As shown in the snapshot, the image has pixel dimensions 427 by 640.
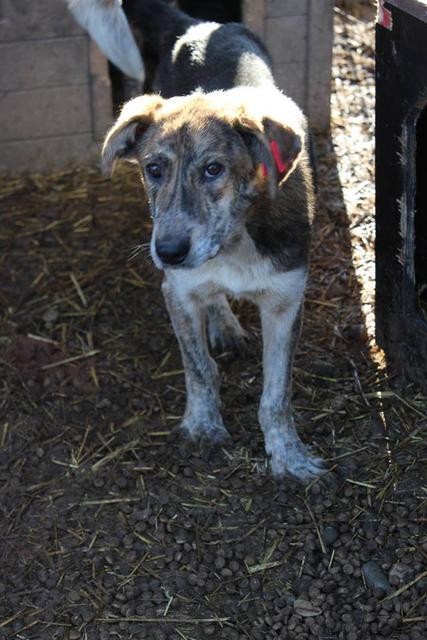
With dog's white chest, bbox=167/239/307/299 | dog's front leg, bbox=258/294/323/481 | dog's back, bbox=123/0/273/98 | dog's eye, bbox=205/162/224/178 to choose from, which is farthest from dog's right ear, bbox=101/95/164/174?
dog's front leg, bbox=258/294/323/481

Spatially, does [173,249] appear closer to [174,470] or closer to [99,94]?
[174,470]

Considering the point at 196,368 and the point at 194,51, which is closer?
the point at 196,368

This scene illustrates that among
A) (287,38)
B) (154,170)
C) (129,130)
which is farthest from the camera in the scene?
(287,38)

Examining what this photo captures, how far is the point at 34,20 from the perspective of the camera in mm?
6816

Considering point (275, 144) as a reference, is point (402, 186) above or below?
below

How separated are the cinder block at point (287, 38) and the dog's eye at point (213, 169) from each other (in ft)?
10.3

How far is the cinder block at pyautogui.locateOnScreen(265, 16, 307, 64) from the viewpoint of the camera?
7020mm

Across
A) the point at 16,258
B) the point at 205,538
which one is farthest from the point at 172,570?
the point at 16,258

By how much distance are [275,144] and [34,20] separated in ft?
10.7

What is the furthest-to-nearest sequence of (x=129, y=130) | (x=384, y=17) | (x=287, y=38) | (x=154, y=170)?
(x=287, y=38) → (x=384, y=17) → (x=129, y=130) → (x=154, y=170)

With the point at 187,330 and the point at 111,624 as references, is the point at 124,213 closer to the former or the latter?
the point at 187,330

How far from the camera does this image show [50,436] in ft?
17.0

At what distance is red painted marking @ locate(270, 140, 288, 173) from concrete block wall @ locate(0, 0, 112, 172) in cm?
316

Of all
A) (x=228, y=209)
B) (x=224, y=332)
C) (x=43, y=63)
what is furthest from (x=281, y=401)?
(x=43, y=63)
